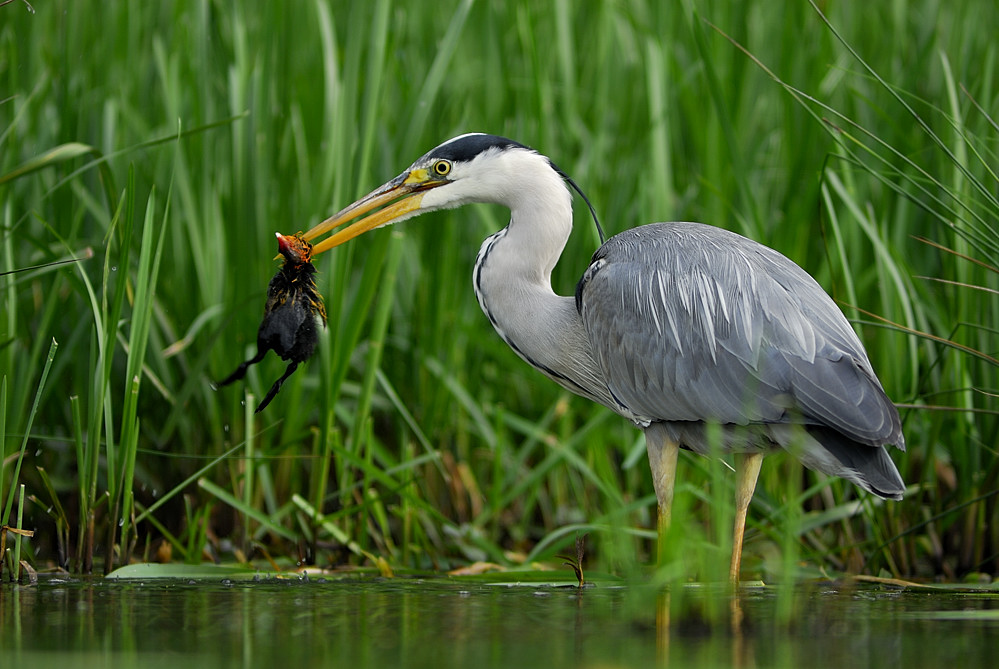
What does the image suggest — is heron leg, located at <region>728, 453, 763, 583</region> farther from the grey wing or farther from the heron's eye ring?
the heron's eye ring

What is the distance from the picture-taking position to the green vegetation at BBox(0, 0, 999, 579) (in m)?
3.51

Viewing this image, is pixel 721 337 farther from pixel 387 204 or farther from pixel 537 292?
pixel 387 204

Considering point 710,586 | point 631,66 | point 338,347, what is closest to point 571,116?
point 631,66

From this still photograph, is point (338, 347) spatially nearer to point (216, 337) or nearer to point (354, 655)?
point (216, 337)

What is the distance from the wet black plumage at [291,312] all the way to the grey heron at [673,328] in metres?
0.16

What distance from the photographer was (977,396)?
352cm

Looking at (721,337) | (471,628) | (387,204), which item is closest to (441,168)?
(387,204)

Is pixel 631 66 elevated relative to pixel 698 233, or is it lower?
elevated

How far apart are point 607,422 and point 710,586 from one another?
2.10m

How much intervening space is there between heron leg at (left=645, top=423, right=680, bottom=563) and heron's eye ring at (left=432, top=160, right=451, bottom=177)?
1.10 metres

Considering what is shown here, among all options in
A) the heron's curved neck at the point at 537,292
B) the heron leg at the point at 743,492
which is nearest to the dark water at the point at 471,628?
the heron leg at the point at 743,492

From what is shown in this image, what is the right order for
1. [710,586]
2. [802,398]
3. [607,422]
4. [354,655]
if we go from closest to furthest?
[354,655] → [710,586] → [802,398] → [607,422]

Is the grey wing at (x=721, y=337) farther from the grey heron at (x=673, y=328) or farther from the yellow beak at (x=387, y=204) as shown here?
the yellow beak at (x=387, y=204)

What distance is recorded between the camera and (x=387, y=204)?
12.5 feet
